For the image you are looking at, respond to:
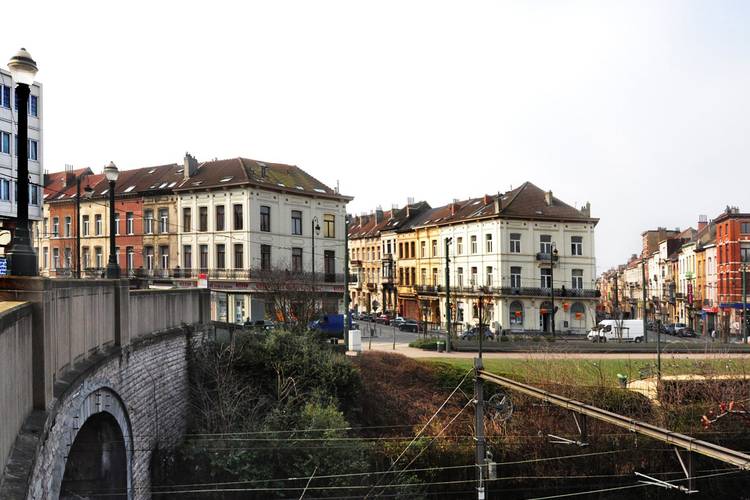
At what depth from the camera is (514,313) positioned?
57.2 metres

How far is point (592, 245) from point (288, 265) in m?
27.7

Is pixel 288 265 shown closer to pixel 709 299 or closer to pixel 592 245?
pixel 592 245

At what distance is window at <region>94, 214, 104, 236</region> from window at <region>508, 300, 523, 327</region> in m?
35.9

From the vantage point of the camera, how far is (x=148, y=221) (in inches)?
A: 2080

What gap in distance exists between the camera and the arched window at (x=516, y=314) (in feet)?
187

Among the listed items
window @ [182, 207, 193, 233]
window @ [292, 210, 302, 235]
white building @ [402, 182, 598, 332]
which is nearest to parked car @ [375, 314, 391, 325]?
white building @ [402, 182, 598, 332]

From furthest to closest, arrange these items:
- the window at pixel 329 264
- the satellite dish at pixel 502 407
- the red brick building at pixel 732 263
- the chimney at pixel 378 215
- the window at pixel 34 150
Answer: the chimney at pixel 378 215 → the red brick building at pixel 732 263 → the window at pixel 34 150 → the window at pixel 329 264 → the satellite dish at pixel 502 407

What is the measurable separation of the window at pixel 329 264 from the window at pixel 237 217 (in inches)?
291

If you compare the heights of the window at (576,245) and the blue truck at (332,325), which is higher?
the window at (576,245)

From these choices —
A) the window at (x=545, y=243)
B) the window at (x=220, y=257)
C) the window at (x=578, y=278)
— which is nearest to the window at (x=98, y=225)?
the window at (x=220, y=257)

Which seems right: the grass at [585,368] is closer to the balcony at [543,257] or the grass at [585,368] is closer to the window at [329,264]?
the window at [329,264]

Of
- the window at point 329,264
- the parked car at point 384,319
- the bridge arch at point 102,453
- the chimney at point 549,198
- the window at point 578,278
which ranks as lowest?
the parked car at point 384,319

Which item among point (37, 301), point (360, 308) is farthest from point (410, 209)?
point (37, 301)

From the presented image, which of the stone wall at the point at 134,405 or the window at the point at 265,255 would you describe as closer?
the stone wall at the point at 134,405
